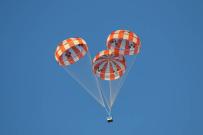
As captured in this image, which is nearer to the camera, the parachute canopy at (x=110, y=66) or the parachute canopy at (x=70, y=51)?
the parachute canopy at (x=70, y=51)

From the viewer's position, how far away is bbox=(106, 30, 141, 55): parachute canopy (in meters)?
19.1

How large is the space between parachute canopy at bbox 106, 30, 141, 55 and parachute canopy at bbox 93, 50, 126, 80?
0.41 metres

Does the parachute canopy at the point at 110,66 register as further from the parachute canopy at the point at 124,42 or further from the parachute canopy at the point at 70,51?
the parachute canopy at the point at 70,51

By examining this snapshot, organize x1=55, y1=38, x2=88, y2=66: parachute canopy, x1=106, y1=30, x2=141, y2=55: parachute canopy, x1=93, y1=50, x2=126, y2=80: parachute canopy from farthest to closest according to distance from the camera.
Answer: x1=93, y1=50, x2=126, y2=80: parachute canopy → x1=55, y1=38, x2=88, y2=66: parachute canopy → x1=106, y1=30, x2=141, y2=55: parachute canopy

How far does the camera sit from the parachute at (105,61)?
19156 millimetres

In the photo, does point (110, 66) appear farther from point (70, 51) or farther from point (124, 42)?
point (70, 51)

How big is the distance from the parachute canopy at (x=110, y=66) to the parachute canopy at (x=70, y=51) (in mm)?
1176

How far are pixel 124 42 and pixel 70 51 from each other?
3470 mm

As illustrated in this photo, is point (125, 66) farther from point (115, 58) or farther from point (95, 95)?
point (95, 95)

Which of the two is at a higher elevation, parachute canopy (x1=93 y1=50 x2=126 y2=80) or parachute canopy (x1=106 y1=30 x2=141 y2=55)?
parachute canopy (x1=106 y1=30 x2=141 y2=55)

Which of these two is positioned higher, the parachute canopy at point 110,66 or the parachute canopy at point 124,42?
the parachute canopy at point 124,42

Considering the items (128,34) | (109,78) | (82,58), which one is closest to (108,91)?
(109,78)

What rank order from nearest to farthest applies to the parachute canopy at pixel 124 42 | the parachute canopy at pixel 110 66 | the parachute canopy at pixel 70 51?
the parachute canopy at pixel 124 42 < the parachute canopy at pixel 70 51 < the parachute canopy at pixel 110 66

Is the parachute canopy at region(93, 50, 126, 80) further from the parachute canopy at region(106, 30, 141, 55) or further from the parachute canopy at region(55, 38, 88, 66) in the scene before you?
the parachute canopy at region(55, 38, 88, 66)
